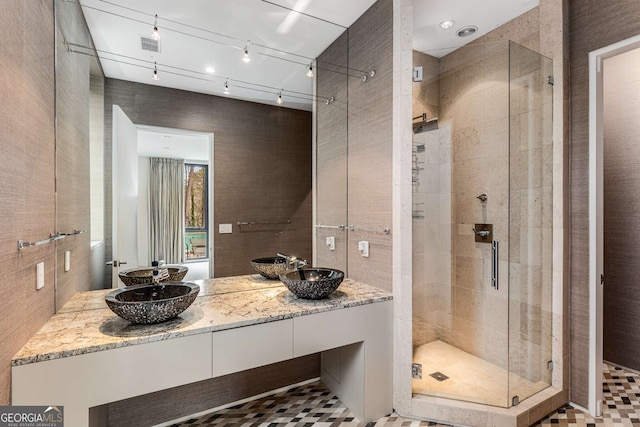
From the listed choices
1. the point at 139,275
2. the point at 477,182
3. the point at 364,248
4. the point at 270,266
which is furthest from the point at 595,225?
the point at 139,275

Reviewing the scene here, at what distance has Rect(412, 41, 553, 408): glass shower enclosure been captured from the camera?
86.5 inches

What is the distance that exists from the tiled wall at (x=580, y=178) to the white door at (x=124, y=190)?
2.87m

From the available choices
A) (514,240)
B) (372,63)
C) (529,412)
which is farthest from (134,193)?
(529,412)

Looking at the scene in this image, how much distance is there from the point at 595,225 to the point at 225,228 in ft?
8.08

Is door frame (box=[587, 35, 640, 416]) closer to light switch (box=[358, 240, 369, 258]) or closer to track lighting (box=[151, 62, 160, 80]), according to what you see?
light switch (box=[358, 240, 369, 258])

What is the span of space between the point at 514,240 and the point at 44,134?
2.96m

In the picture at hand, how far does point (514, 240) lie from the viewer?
235 centimetres

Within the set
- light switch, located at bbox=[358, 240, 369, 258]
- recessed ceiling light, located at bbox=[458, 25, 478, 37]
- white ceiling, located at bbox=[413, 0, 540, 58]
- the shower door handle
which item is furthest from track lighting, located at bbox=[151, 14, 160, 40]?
the shower door handle

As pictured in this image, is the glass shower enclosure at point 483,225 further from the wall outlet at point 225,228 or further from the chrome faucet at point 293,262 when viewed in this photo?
the wall outlet at point 225,228

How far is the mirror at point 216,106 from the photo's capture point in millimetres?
1745

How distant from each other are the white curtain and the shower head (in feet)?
5.04

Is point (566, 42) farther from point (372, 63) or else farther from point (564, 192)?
point (372, 63)

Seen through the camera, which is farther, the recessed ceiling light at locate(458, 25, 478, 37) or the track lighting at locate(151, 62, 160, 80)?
the recessed ceiling light at locate(458, 25, 478, 37)

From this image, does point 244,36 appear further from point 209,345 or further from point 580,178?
point 580,178
